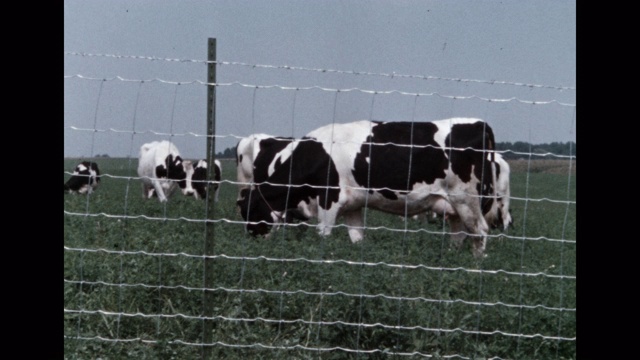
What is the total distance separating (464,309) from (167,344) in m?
2.16

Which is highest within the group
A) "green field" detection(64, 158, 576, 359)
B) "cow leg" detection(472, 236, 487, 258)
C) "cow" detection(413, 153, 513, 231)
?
"cow" detection(413, 153, 513, 231)

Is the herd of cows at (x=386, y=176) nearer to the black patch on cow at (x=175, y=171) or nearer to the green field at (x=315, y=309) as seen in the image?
the green field at (x=315, y=309)

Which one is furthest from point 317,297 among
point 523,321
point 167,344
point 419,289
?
point 523,321

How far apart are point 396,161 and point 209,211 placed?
6.95 m

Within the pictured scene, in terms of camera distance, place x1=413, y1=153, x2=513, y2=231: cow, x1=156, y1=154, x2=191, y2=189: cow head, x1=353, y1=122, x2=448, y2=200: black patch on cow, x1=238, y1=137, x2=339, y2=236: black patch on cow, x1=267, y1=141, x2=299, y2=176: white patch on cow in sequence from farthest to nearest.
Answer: x1=156, y1=154, x2=191, y2=189: cow head, x1=413, y1=153, x2=513, y2=231: cow, x1=267, y1=141, x2=299, y2=176: white patch on cow, x1=238, y1=137, x2=339, y2=236: black patch on cow, x1=353, y1=122, x2=448, y2=200: black patch on cow

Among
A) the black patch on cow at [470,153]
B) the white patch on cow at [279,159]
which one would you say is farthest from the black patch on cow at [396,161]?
the white patch on cow at [279,159]

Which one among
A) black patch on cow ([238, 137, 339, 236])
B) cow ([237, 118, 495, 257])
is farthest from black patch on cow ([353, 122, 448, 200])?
black patch on cow ([238, 137, 339, 236])

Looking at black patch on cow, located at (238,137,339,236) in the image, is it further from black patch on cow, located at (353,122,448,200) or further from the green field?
the green field

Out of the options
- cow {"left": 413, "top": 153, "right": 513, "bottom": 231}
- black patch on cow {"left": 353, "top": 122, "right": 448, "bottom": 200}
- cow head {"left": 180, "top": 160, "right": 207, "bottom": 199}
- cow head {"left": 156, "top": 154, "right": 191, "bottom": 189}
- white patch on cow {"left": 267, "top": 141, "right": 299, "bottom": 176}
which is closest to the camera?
black patch on cow {"left": 353, "top": 122, "right": 448, "bottom": 200}

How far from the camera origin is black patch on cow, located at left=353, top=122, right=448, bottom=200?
1130 centimetres

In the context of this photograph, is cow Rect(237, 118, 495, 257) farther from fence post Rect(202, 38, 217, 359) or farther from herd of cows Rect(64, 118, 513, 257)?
fence post Rect(202, 38, 217, 359)

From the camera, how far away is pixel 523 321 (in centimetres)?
536

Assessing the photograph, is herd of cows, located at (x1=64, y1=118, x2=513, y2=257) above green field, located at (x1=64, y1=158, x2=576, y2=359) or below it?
above

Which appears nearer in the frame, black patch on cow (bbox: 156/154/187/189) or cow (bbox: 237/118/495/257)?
cow (bbox: 237/118/495/257)
